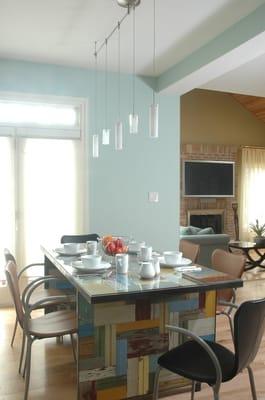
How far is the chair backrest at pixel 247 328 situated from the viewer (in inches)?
64.4

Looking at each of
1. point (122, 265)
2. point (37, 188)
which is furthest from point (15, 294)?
point (37, 188)

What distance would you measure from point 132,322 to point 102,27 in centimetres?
250

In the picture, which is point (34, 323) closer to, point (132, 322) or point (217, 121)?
point (132, 322)

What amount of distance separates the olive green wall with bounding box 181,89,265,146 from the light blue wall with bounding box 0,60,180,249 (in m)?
4.00

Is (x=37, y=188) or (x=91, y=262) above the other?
(x=37, y=188)

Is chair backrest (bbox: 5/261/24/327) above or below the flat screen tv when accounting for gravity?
below

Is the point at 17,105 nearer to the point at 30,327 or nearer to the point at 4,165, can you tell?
the point at 4,165

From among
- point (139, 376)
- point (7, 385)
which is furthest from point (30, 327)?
point (139, 376)

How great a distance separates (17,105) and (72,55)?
0.86m

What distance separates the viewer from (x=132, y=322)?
6.98ft

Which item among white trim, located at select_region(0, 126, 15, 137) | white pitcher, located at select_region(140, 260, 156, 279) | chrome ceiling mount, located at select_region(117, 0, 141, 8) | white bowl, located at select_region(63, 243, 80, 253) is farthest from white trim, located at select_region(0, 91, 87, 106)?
white pitcher, located at select_region(140, 260, 156, 279)

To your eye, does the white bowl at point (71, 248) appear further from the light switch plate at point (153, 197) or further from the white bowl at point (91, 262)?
the light switch plate at point (153, 197)

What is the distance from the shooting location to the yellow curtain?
9.02 m

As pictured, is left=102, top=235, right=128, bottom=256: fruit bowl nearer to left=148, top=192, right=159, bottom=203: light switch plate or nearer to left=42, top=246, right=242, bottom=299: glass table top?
left=42, top=246, right=242, bottom=299: glass table top
